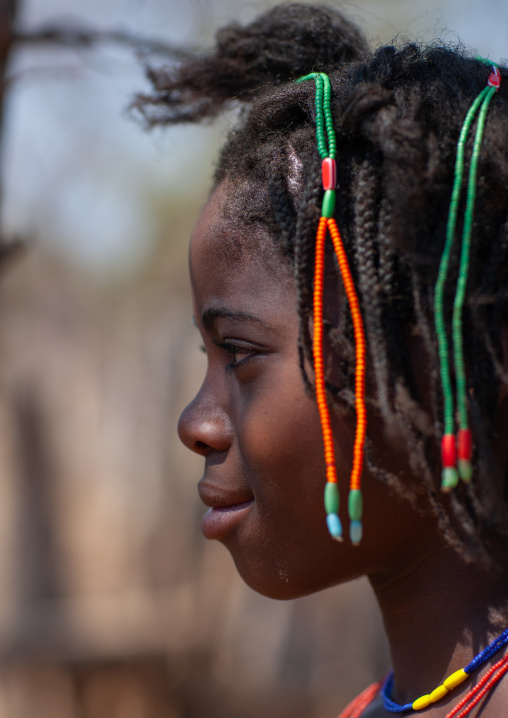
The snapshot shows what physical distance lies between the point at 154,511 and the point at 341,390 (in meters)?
5.97

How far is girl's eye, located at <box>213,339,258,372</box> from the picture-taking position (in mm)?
1748

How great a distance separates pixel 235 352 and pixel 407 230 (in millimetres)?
505

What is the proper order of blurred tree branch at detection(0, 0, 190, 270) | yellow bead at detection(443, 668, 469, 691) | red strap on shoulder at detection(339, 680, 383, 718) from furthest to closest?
1. blurred tree branch at detection(0, 0, 190, 270)
2. red strap on shoulder at detection(339, 680, 383, 718)
3. yellow bead at detection(443, 668, 469, 691)

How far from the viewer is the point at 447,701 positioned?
166cm

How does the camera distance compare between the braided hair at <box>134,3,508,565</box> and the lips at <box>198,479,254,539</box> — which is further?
the lips at <box>198,479,254,539</box>

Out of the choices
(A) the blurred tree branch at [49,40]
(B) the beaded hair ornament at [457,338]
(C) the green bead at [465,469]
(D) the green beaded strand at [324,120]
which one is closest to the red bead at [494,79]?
(B) the beaded hair ornament at [457,338]

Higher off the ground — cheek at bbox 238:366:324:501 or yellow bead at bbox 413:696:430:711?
cheek at bbox 238:366:324:501

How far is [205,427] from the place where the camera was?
71.7 inches

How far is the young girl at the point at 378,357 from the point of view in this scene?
1.50 metres

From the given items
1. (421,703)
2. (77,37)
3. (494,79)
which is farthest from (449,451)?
(77,37)

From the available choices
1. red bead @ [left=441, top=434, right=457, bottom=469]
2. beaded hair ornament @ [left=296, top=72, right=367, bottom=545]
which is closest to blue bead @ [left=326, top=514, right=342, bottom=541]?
beaded hair ornament @ [left=296, top=72, right=367, bottom=545]

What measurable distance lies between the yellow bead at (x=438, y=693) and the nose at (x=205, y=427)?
0.69m

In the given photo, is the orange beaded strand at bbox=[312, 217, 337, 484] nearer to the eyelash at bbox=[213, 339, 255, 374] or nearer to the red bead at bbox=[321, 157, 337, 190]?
the red bead at bbox=[321, 157, 337, 190]

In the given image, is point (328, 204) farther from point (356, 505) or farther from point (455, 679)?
point (455, 679)
